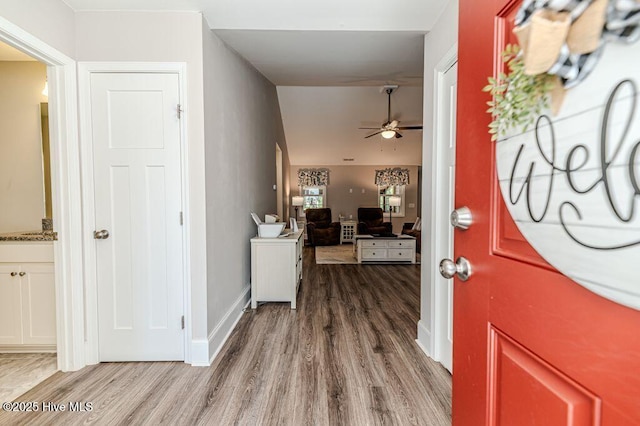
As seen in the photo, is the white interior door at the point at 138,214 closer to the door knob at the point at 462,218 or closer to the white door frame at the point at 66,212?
the white door frame at the point at 66,212

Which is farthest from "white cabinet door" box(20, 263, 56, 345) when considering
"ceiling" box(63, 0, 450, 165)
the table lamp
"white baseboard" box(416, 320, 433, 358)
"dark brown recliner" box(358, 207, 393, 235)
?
"dark brown recliner" box(358, 207, 393, 235)

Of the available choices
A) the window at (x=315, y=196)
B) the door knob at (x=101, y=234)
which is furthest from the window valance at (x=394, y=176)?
the door knob at (x=101, y=234)

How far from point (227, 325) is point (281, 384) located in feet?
2.79

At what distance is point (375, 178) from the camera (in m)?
8.68

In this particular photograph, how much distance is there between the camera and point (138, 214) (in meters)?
2.03

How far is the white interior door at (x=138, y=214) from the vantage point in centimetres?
198

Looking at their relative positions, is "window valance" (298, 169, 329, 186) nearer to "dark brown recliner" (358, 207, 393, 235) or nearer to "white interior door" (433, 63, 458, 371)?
"dark brown recliner" (358, 207, 393, 235)

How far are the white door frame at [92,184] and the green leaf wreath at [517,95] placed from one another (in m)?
1.93

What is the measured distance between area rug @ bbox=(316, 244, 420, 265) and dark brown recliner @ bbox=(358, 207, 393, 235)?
33.2 inches

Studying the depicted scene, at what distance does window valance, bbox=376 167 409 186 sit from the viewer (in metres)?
8.58

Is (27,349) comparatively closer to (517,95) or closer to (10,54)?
(10,54)

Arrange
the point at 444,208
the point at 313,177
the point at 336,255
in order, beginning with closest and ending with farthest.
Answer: the point at 444,208 < the point at 336,255 < the point at 313,177

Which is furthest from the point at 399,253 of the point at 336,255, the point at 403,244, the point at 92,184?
the point at 92,184

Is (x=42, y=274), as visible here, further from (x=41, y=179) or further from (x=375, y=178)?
(x=375, y=178)
